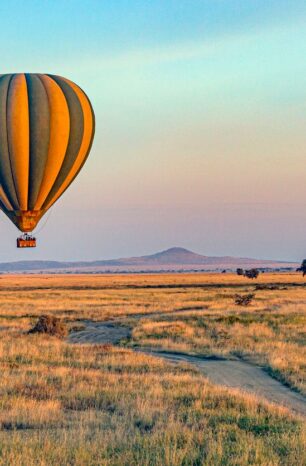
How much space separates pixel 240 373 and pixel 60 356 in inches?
282

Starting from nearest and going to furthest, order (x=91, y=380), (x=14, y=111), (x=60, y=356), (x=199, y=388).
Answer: (x=199, y=388), (x=91, y=380), (x=60, y=356), (x=14, y=111)

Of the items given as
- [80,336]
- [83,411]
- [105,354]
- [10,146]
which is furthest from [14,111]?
[83,411]

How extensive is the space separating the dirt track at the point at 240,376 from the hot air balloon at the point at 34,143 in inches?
290

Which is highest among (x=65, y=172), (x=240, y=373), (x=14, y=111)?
(x=14, y=111)

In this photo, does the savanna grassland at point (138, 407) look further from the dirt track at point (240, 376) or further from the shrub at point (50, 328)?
the shrub at point (50, 328)

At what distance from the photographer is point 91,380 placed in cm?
2192

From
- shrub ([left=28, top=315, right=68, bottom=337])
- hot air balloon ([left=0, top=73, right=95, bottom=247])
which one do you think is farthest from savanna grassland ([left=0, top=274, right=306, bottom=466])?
hot air balloon ([left=0, top=73, right=95, bottom=247])

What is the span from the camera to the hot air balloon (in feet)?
124

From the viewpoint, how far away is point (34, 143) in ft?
125

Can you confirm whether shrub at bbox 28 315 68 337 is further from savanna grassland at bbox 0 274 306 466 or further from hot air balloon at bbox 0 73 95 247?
hot air balloon at bbox 0 73 95 247

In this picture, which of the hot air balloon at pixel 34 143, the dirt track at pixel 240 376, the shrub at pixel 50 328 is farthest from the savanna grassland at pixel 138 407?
the hot air balloon at pixel 34 143

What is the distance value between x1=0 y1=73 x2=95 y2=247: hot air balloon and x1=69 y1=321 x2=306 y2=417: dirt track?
24.2ft

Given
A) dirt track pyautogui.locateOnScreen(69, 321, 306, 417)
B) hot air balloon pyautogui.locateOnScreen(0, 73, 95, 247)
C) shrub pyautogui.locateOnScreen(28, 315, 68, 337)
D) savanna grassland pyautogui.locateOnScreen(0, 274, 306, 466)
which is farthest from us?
hot air balloon pyautogui.locateOnScreen(0, 73, 95, 247)

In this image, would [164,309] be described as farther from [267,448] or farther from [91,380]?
[267,448]
